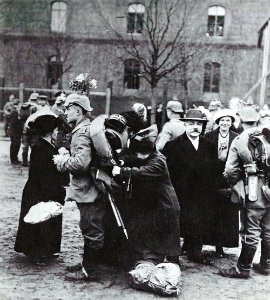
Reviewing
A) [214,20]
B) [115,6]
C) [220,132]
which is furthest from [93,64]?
[220,132]

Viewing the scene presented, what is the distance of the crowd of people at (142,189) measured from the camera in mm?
5055

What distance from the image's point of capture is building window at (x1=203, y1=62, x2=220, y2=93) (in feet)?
94.7

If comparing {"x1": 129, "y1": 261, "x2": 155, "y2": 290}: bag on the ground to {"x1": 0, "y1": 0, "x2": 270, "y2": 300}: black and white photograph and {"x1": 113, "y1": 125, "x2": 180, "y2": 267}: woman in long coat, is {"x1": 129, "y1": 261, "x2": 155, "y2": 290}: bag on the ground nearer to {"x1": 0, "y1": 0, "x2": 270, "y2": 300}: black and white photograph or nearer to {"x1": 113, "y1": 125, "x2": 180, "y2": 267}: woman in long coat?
{"x1": 0, "y1": 0, "x2": 270, "y2": 300}: black and white photograph

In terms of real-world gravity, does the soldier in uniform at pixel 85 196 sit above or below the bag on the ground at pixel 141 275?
above

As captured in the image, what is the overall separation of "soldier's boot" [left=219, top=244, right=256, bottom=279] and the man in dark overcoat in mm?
508

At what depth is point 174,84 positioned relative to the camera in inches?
1085

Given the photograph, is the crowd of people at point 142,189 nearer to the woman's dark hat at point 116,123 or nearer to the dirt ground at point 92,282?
the woman's dark hat at point 116,123

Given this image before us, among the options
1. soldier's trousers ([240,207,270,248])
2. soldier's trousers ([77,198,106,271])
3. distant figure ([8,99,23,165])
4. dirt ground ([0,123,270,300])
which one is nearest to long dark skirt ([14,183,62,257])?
dirt ground ([0,123,270,300])

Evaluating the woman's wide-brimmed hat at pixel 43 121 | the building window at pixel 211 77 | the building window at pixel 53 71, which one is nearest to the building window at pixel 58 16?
the building window at pixel 53 71

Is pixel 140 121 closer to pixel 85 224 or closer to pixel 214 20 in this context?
pixel 85 224

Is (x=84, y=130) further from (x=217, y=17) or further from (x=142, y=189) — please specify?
(x=217, y=17)

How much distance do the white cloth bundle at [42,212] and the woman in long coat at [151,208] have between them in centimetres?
80

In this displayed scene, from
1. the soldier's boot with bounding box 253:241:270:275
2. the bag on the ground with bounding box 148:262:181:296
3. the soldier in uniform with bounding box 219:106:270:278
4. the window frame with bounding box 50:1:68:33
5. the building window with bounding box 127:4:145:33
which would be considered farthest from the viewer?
the window frame with bounding box 50:1:68:33

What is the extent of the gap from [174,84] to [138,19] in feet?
13.1
